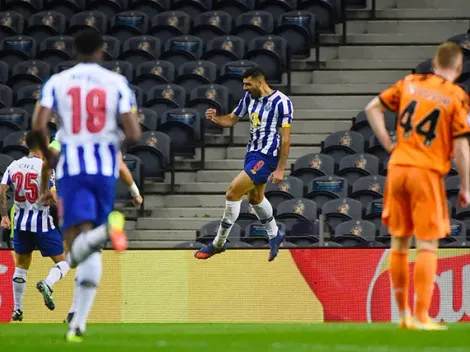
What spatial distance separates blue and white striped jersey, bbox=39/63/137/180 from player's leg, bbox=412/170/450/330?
2.19m

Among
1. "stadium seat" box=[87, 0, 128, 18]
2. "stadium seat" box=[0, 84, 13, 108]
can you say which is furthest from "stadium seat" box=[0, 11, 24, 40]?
"stadium seat" box=[0, 84, 13, 108]

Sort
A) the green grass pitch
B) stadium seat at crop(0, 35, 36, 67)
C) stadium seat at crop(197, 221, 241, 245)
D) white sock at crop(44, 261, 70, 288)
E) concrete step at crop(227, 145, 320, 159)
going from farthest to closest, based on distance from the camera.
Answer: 1. stadium seat at crop(0, 35, 36, 67)
2. concrete step at crop(227, 145, 320, 159)
3. stadium seat at crop(197, 221, 241, 245)
4. white sock at crop(44, 261, 70, 288)
5. the green grass pitch

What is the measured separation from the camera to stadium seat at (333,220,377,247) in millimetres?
16109

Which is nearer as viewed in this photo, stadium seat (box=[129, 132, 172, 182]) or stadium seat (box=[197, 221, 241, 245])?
stadium seat (box=[197, 221, 241, 245])

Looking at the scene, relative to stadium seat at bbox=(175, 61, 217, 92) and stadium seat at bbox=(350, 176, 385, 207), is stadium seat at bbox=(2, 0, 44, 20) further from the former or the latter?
stadium seat at bbox=(350, 176, 385, 207)

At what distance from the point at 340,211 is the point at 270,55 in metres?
4.54

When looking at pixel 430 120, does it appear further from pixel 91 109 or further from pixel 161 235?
pixel 161 235

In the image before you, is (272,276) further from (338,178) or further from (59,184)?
(59,184)

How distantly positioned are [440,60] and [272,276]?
659cm

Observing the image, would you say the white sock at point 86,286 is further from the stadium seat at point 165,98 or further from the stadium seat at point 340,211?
the stadium seat at point 165,98

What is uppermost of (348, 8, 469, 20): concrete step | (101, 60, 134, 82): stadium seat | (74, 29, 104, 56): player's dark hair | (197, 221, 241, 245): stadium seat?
(348, 8, 469, 20): concrete step

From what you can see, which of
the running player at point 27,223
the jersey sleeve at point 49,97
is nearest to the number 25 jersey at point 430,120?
the jersey sleeve at point 49,97

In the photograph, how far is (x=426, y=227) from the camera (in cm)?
930

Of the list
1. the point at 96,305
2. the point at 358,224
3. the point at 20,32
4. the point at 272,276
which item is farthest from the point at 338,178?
the point at 20,32
